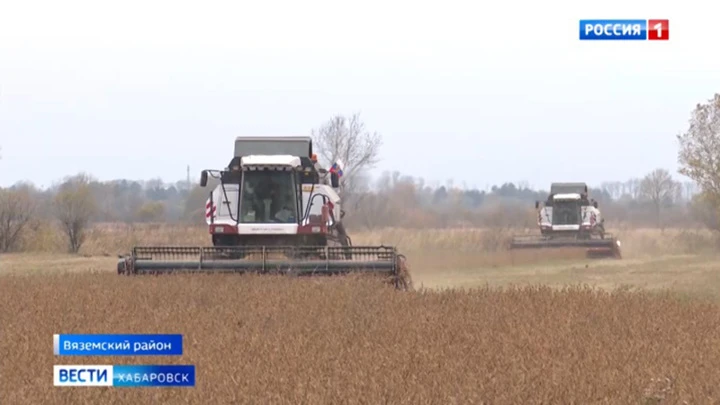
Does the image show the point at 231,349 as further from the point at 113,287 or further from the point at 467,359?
the point at 113,287

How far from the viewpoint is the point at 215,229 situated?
14.4 meters

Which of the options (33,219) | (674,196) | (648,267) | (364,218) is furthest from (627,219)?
(33,219)

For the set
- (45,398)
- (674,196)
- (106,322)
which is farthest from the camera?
(674,196)

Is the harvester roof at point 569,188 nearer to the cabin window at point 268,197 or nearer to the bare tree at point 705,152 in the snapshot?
the bare tree at point 705,152

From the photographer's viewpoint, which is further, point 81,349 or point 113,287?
point 113,287

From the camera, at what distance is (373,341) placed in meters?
7.02

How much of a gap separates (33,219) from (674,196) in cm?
3530

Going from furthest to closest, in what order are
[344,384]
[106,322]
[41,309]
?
[41,309] < [106,322] < [344,384]

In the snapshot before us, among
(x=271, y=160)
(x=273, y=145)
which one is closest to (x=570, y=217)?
(x=273, y=145)
